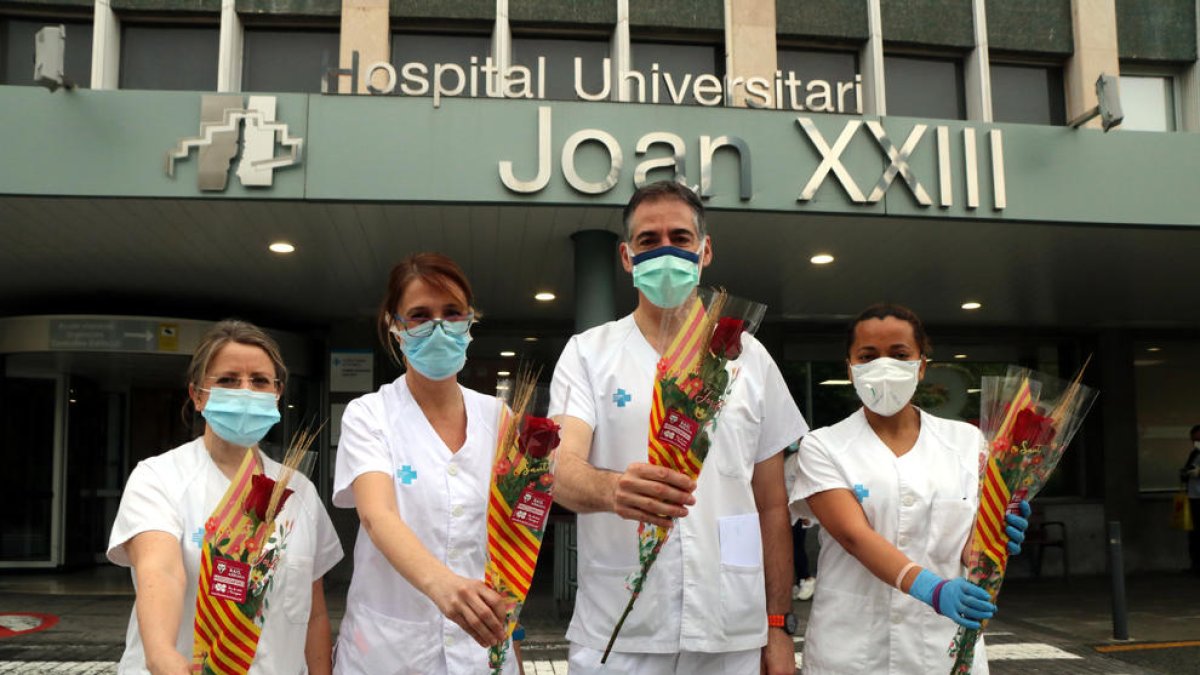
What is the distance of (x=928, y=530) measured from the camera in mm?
2879

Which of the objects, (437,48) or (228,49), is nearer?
(228,49)

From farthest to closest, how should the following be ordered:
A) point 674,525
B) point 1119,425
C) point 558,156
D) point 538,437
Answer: point 1119,425 < point 558,156 < point 674,525 < point 538,437

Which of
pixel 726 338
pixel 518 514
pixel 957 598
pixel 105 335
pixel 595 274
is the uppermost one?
pixel 595 274

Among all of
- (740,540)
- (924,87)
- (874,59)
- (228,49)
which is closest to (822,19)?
(874,59)

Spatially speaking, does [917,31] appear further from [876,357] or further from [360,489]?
[360,489]

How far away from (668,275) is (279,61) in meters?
9.92

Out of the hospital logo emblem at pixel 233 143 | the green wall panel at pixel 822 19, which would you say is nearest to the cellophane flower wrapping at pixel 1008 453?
the hospital logo emblem at pixel 233 143

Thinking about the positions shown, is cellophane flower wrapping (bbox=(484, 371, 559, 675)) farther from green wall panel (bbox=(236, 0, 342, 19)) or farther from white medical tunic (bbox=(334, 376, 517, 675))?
green wall panel (bbox=(236, 0, 342, 19))

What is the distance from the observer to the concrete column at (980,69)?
11656mm

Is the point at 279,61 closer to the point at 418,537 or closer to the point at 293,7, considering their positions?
the point at 293,7

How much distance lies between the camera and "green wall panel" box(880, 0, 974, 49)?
38.4 feet

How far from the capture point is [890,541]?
287 centimetres

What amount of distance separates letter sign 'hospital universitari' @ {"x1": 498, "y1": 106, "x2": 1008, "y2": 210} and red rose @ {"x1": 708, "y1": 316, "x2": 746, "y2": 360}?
207 inches

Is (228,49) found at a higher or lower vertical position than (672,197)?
higher
